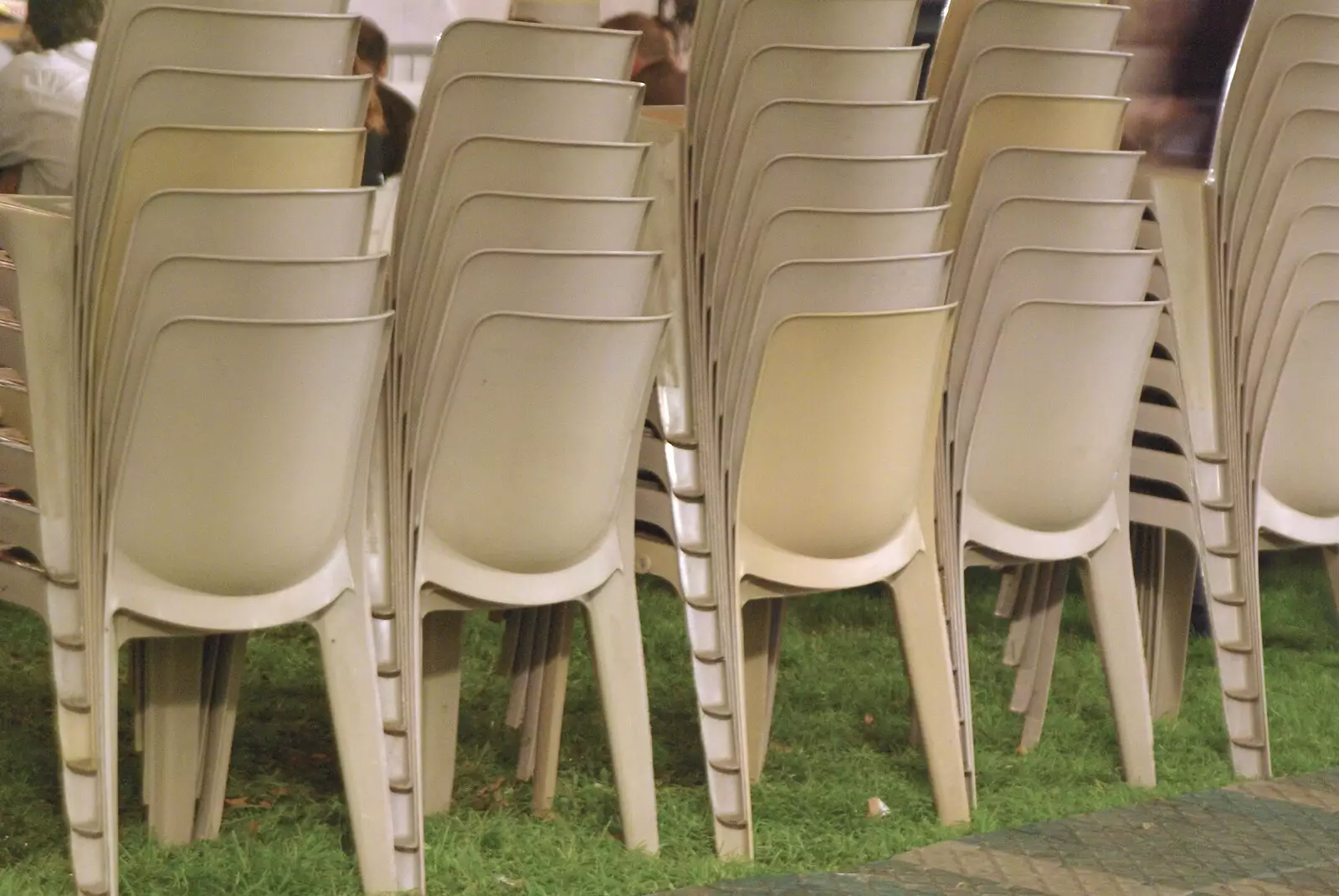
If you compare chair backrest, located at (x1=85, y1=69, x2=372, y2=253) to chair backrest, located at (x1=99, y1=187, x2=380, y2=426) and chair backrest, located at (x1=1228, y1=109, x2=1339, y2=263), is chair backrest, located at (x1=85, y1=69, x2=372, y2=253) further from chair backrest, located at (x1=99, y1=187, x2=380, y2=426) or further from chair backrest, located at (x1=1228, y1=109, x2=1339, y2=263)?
chair backrest, located at (x1=1228, y1=109, x2=1339, y2=263)

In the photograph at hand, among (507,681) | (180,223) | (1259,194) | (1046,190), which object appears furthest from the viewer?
(507,681)

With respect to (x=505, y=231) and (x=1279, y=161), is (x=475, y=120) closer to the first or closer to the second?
(x=505, y=231)

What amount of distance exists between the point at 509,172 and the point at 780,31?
57 cm

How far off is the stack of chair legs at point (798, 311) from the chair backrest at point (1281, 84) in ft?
2.74

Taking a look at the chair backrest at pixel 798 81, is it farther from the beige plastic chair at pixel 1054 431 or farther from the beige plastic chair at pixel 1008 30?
the beige plastic chair at pixel 1054 431

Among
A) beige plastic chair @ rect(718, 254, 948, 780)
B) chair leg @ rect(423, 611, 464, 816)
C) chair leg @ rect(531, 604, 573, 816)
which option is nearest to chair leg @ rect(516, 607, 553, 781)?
chair leg @ rect(531, 604, 573, 816)

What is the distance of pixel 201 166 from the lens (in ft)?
7.45

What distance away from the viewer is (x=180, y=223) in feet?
7.27

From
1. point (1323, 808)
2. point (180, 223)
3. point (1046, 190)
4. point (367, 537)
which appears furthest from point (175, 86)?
point (1323, 808)

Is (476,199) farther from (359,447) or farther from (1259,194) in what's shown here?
(1259,194)

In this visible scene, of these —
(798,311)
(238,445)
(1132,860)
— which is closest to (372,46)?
(798,311)

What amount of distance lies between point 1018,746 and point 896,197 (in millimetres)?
1235

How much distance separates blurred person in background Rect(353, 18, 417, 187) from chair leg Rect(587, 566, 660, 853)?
4.56 feet

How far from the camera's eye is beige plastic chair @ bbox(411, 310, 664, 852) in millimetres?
2500
